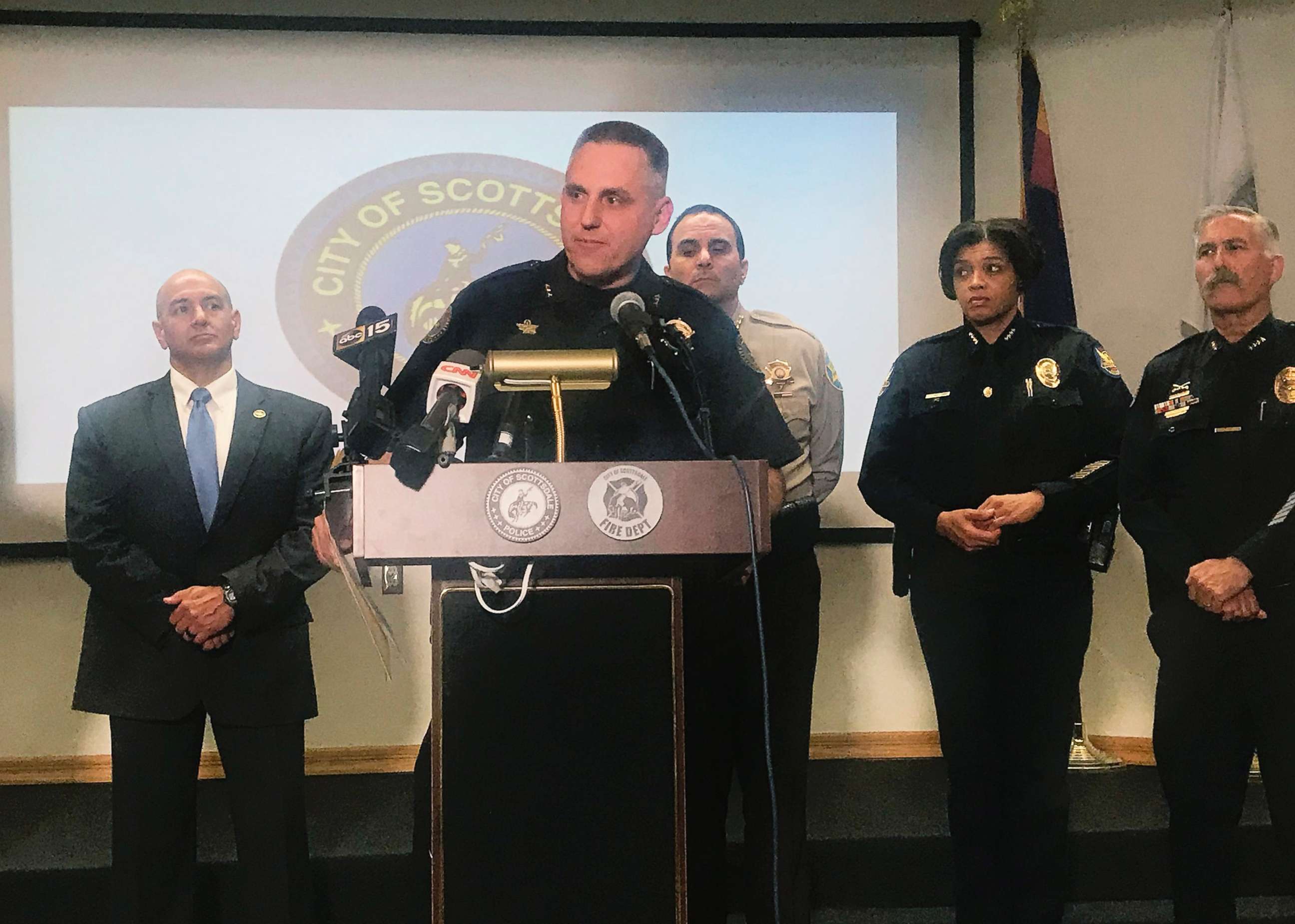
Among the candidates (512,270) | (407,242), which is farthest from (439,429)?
(407,242)

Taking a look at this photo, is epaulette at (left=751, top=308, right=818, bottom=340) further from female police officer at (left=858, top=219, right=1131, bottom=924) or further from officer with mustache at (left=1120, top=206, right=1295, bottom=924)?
officer with mustache at (left=1120, top=206, right=1295, bottom=924)

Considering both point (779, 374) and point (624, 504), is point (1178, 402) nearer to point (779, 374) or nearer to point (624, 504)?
point (779, 374)

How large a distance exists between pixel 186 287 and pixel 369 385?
1508mm

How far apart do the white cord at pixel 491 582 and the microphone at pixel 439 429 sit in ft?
0.51

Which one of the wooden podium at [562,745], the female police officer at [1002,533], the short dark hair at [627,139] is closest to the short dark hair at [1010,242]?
the female police officer at [1002,533]

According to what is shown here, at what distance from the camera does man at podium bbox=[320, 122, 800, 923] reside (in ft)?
5.41

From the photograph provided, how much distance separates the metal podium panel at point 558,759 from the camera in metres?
1.36

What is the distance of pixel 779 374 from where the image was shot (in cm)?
267

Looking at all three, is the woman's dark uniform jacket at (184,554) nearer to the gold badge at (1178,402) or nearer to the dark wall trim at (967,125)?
the gold badge at (1178,402)

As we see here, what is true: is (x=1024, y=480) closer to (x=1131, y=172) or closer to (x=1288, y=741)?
(x=1288, y=741)

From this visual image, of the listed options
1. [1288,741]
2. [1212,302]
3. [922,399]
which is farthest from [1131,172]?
[1288,741]

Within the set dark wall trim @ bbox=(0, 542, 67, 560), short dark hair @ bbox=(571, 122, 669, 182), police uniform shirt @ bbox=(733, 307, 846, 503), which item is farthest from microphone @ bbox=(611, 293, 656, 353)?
dark wall trim @ bbox=(0, 542, 67, 560)

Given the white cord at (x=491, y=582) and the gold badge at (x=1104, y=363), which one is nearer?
the white cord at (x=491, y=582)

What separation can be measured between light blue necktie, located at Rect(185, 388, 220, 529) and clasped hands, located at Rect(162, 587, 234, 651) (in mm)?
192
